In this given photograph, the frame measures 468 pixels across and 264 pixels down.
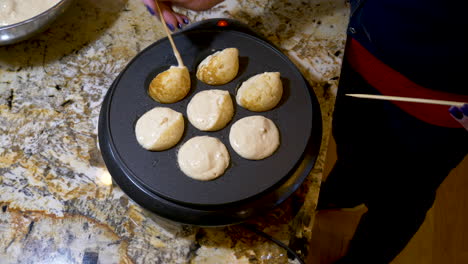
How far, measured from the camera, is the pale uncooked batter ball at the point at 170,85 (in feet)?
3.44

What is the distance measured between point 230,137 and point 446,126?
74cm

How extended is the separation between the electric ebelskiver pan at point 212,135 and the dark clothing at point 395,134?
14.0 inches

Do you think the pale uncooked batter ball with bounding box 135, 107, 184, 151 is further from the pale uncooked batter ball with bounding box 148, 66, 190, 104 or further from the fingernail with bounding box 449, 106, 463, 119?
the fingernail with bounding box 449, 106, 463, 119

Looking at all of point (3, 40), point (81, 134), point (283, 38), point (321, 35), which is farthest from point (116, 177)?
point (321, 35)

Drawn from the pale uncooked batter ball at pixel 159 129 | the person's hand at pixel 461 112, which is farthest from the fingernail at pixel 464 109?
the pale uncooked batter ball at pixel 159 129

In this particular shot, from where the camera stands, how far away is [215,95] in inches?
42.3

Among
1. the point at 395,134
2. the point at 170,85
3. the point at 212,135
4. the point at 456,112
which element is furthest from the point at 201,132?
the point at 395,134

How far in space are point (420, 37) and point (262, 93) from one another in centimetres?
53

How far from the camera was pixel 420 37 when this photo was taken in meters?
1.13

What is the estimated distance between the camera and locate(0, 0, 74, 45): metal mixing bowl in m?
1.15

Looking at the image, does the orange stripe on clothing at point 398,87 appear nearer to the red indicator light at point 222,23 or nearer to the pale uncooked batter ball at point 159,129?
the red indicator light at point 222,23

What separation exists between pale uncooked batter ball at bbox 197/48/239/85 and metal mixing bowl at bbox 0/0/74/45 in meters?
0.53

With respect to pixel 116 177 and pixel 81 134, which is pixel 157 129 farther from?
pixel 81 134

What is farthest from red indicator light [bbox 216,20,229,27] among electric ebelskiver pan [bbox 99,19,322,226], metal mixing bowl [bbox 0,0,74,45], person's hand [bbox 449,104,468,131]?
person's hand [bbox 449,104,468,131]
